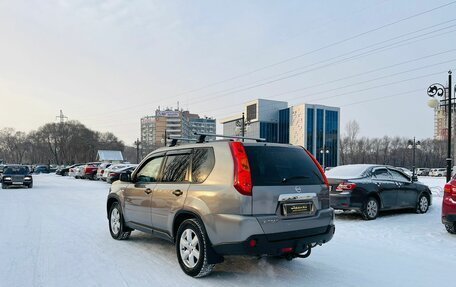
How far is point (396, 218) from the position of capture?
10.5m

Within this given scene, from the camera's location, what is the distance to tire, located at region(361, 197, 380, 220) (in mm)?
10000

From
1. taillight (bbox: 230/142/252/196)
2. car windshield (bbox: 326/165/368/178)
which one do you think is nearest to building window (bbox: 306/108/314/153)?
car windshield (bbox: 326/165/368/178)

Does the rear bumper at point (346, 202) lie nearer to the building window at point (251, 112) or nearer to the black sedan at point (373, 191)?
the black sedan at point (373, 191)

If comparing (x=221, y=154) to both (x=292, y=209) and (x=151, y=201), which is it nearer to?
(x=292, y=209)

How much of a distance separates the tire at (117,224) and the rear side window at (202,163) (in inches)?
101

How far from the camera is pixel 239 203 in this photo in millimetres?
4582

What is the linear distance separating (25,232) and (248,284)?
5686mm

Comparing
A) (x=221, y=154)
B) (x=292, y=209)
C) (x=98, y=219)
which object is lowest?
(x=98, y=219)

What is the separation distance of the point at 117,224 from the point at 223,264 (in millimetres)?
2685

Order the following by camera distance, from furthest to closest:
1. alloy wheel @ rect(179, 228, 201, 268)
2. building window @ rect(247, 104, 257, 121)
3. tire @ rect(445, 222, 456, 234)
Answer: building window @ rect(247, 104, 257, 121), tire @ rect(445, 222, 456, 234), alloy wheel @ rect(179, 228, 201, 268)

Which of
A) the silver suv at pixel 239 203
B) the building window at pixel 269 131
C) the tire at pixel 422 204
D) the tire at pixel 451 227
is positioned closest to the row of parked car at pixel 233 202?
the silver suv at pixel 239 203

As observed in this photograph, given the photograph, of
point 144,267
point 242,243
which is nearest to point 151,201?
point 144,267

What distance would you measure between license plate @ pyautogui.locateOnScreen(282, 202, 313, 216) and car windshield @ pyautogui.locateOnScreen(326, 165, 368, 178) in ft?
18.8

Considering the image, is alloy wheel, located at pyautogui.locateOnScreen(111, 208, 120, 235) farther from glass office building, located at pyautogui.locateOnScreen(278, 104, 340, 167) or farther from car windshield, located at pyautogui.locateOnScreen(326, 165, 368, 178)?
glass office building, located at pyautogui.locateOnScreen(278, 104, 340, 167)
